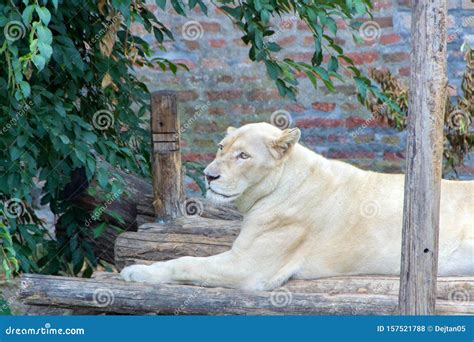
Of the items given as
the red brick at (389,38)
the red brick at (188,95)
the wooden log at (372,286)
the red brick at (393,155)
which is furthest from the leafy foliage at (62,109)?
the red brick at (393,155)

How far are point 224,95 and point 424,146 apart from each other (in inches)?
179

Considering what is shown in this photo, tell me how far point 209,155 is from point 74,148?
3.11 meters

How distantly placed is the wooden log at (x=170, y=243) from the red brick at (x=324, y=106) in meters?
2.78

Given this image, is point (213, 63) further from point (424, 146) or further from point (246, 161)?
point (424, 146)

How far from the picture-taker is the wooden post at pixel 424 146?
4398 millimetres

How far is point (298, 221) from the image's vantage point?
5586mm

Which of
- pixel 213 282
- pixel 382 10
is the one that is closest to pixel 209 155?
pixel 382 10

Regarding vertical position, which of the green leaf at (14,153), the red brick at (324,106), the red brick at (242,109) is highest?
the red brick at (324,106)

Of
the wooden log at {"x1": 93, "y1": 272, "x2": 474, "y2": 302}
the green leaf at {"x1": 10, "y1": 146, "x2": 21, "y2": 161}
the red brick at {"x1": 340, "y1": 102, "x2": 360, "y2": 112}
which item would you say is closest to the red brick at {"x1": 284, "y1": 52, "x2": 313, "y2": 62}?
the red brick at {"x1": 340, "y1": 102, "x2": 360, "y2": 112}

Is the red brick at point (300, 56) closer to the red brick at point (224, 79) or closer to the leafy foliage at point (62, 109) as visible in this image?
the red brick at point (224, 79)

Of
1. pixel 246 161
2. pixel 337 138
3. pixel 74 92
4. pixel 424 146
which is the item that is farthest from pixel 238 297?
pixel 337 138

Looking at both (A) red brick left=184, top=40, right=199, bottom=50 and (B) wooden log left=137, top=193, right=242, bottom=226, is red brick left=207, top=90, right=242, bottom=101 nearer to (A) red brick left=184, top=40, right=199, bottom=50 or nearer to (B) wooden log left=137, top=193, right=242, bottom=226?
(A) red brick left=184, top=40, right=199, bottom=50

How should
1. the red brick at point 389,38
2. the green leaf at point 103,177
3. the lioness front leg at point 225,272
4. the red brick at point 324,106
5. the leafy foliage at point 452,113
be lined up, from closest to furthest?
the lioness front leg at point 225,272, the green leaf at point 103,177, the leafy foliage at point 452,113, the red brick at point 389,38, the red brick at point 324,106

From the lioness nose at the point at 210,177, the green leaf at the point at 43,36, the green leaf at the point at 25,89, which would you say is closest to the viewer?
the green leaf at the point at 43,36
